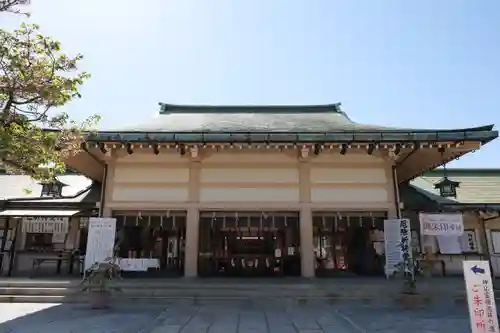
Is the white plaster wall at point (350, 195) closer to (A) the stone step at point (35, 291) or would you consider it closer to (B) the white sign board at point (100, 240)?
(B) the white sign board at point (100, 240)

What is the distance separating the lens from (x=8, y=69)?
5.35 meters

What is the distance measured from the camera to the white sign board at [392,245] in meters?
9.58

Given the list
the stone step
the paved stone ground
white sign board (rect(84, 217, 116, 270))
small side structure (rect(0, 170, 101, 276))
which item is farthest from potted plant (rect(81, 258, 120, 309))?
small side structure (rect(0, 170, 101, 276))

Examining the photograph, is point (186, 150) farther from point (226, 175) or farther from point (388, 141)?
point (388, 141)

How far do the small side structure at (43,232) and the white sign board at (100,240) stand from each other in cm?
306

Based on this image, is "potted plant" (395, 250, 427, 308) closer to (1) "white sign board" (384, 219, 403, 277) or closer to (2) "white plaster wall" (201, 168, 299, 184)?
(1) "white sign board" (384, 219, 403, 277)

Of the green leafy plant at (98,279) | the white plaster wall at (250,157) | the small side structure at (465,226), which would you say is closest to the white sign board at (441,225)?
the small side structure at (465,226)

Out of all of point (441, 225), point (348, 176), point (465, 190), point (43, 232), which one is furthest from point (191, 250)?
point (465, 190)

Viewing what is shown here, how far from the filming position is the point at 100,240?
941cm

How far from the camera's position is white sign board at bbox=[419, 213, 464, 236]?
33.9 feet

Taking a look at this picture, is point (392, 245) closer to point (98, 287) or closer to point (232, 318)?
point (232, 318)

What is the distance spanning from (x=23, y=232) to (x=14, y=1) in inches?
407

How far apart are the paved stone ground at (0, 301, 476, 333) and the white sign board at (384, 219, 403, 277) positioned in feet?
6.19

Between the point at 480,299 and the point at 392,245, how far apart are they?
16.9 ft
